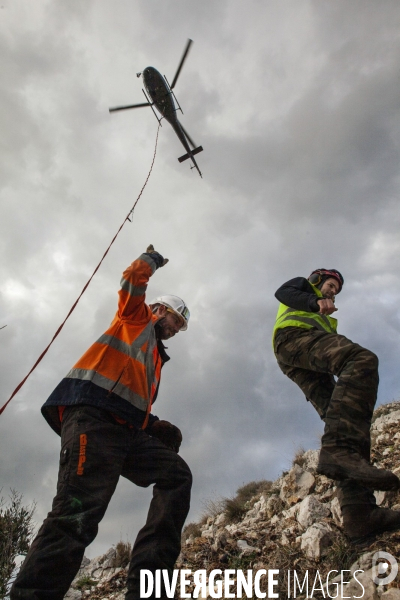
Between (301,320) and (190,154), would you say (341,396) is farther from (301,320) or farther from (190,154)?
(190,154)

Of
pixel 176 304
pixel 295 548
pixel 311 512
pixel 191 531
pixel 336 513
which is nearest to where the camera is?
pixel 295 548

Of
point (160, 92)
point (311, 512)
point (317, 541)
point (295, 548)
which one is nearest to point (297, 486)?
point (311, 512)

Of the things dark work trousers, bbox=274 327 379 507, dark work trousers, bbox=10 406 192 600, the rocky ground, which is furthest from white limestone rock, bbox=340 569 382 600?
dark work trousers, bbox=10 406 192 600

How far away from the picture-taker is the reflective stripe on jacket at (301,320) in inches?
159

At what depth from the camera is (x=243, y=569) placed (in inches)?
157

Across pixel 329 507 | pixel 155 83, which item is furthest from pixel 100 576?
pixel 155 83

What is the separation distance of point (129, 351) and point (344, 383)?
1.87 meters

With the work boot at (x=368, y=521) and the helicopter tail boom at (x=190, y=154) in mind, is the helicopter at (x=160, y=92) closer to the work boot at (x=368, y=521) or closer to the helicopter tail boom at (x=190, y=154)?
the helicopter tail boom at (x=190, y=154)

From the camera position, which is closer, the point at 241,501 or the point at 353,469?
the point at 353,469

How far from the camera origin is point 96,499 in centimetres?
283

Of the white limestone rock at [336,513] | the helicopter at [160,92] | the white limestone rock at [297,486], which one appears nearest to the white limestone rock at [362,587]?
the white limestone rock at [336,513]

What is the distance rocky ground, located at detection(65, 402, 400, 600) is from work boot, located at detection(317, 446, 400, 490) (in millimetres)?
586

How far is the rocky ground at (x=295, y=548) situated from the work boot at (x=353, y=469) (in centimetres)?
59

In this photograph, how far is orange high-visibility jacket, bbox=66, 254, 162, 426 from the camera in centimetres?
341
